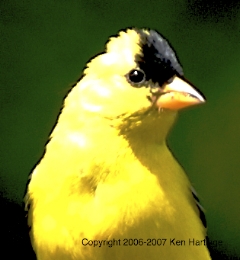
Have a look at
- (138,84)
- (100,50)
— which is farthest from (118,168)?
(100,50)

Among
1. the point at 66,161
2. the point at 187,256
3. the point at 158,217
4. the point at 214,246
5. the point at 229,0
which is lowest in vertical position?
the point at 214,246

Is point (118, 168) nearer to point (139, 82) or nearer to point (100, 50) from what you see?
point (139, 82)

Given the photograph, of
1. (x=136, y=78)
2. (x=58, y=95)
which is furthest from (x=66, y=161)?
(x=58, y=95)

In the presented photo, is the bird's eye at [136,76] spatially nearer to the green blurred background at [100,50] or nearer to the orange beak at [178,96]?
the orange beak at [178,96]

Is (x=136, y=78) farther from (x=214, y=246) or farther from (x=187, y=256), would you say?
(x=214, y=246)

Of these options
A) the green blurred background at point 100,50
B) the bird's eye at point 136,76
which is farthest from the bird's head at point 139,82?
the green blurred background at point 100,50

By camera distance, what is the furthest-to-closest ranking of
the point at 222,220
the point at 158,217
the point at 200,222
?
the point at 222,220
the point at 200,222
the point at 158,217
